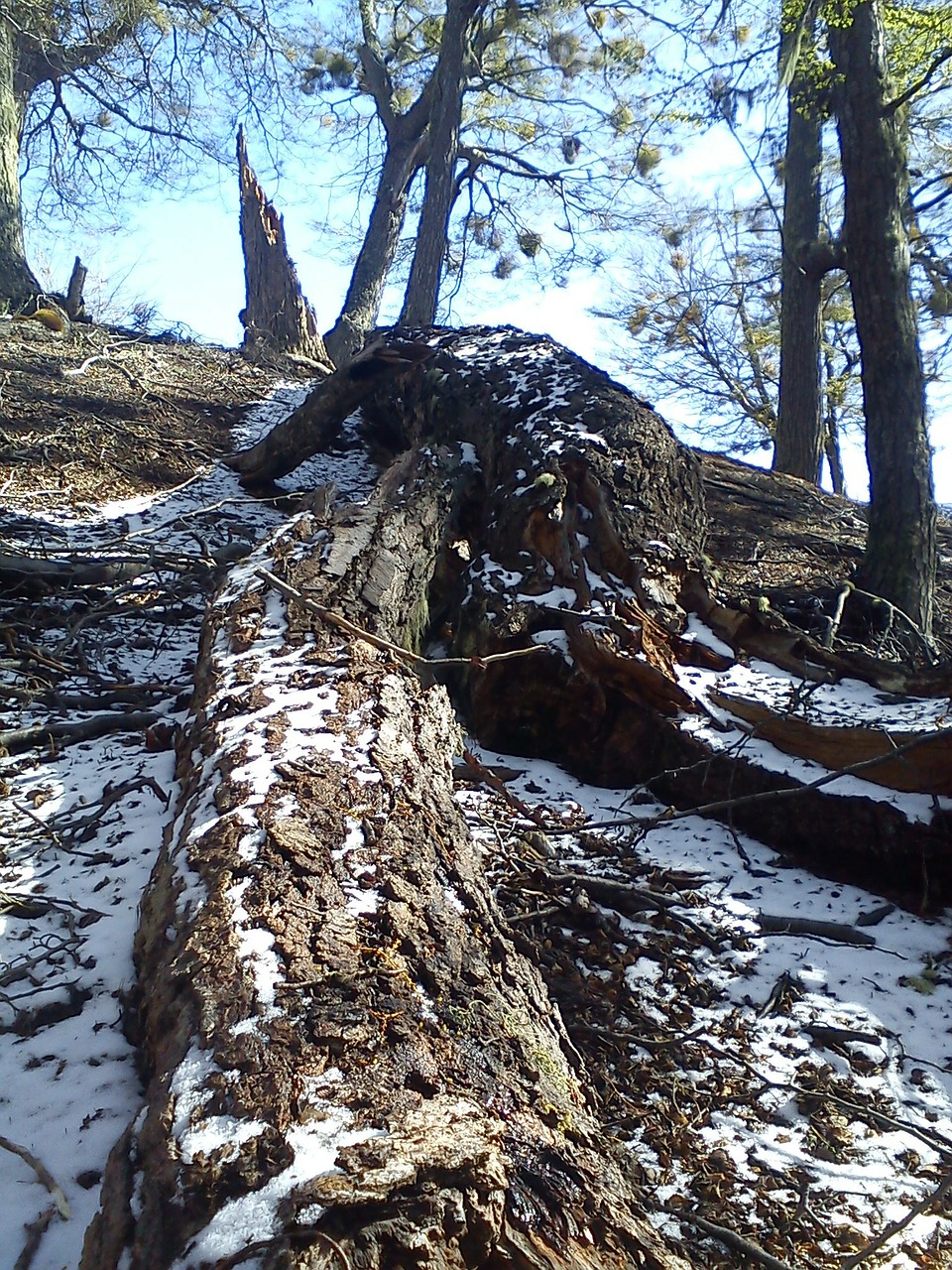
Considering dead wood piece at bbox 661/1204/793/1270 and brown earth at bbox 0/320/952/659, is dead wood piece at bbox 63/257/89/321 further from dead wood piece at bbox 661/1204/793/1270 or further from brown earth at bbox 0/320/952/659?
dead wood piece at bbox 661/1204/793/1270

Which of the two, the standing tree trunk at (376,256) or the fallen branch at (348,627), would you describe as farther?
the standing tree trunk at (376,256)

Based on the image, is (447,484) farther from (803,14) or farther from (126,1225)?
(803,14)

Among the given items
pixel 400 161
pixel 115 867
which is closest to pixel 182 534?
pixel 115 867

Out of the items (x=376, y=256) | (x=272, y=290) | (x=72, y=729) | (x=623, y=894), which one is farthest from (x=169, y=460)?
(x=376, y=256)

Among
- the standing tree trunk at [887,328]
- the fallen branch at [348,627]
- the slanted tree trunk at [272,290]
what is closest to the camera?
the fallen branch at [348,627]

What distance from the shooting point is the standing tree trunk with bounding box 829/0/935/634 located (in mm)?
4371

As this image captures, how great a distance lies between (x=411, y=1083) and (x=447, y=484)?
297 cm

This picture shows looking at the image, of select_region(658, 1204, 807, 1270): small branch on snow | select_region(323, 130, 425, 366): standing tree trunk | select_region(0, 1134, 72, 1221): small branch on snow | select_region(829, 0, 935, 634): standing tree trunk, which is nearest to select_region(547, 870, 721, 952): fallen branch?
select_region(658, 1204, 807, 1270): small branch on snow

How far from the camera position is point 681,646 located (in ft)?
10.2

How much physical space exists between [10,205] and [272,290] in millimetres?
3086

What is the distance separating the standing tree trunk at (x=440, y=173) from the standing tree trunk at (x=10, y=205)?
158 inches

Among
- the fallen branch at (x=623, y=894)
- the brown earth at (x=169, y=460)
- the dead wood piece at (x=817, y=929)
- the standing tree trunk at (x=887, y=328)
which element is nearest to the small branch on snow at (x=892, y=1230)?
the dead wood piece at (x=817, y=929)

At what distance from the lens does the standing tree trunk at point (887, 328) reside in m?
4.37

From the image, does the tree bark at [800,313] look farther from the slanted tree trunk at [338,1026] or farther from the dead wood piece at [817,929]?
the slanted tree trunk at [338,1026]
